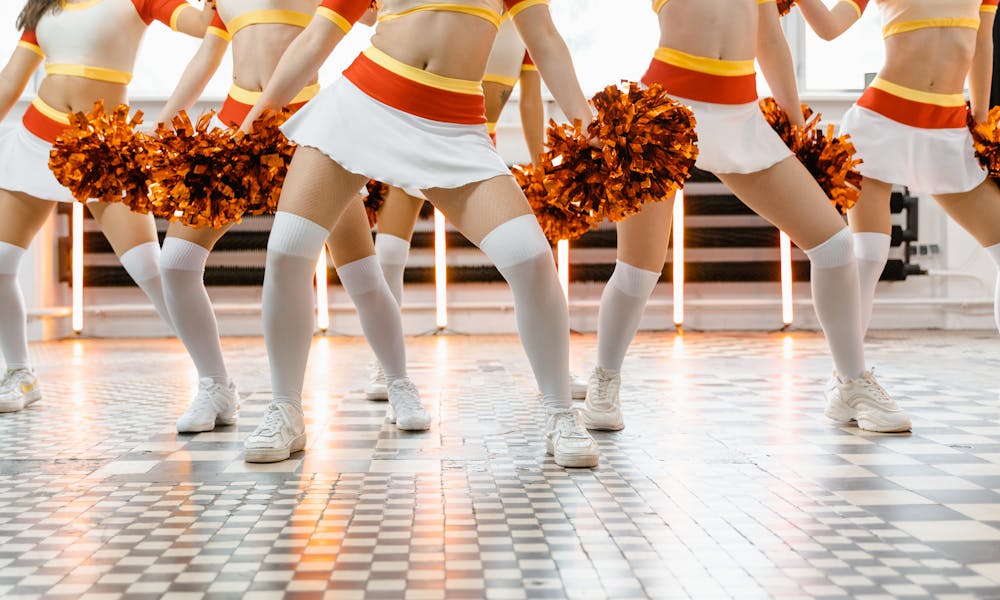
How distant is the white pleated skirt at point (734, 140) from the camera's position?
2.59 metres

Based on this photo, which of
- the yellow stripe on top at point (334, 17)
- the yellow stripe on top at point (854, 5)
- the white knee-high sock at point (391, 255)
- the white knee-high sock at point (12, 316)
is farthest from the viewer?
the white knee-high sock at point (391, 255)

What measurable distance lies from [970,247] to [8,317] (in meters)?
6.65

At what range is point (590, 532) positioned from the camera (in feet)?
5.59

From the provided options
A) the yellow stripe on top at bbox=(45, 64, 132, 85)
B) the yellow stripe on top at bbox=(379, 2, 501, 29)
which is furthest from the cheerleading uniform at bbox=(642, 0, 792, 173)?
the yellow stripe on top at bbox=(45, 64, 132, 85)

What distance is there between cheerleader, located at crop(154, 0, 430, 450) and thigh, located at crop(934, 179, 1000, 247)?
5.52 ft

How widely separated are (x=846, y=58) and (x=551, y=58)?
6.40 metres

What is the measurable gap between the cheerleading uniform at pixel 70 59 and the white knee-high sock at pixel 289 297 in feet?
4.10

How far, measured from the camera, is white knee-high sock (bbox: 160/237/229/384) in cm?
280

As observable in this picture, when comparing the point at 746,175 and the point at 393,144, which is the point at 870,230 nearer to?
the point at 746,175

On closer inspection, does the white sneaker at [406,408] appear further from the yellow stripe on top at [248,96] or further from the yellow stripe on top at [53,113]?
the yellow stripe on top at [53,113]

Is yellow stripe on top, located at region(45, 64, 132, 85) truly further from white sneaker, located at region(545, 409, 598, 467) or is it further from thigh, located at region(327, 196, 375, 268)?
white sneaker, located at region(545, 409, 598, 467)

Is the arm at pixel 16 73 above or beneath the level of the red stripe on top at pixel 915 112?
above

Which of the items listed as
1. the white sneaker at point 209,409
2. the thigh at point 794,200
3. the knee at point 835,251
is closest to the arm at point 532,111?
the thigh at point 794,200

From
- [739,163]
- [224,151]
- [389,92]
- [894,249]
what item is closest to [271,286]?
[224,151]
